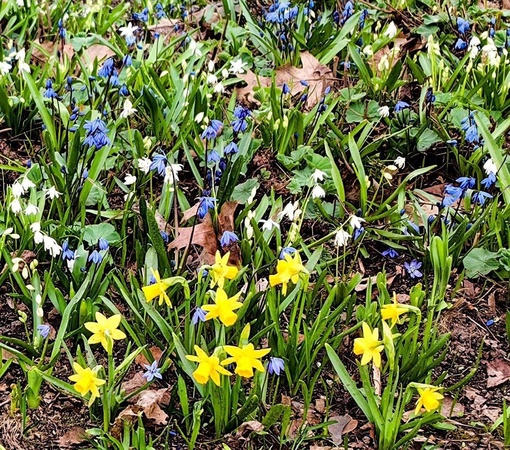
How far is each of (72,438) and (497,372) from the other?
154cm

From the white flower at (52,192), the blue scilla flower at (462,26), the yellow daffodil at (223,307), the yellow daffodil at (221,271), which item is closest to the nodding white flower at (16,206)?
the white flower at (52,192)

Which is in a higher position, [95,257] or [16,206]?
[16,206]

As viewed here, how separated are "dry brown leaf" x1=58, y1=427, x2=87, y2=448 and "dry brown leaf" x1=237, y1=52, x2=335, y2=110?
214cm

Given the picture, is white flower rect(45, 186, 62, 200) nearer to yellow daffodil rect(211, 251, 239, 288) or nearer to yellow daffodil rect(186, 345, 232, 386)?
yellow daffodil rect(211, 251, 239, 288)

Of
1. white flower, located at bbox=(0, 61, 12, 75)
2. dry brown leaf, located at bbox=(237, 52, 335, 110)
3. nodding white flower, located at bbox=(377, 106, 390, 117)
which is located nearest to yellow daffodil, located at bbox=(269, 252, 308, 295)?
nodding white flower, located at bbox=(377, 106, 390, 117)

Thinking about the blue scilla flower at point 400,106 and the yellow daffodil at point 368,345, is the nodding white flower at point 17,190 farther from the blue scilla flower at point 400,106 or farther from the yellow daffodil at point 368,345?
the blue scilla flower at point 400,106

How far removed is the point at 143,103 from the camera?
3.94 m

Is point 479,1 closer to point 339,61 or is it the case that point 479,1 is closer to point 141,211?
point 339,61

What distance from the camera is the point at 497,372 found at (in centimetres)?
295

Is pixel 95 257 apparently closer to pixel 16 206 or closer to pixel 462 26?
pixel 16 206

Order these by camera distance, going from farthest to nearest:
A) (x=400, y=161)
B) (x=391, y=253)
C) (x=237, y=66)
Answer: (x=237, y=66)
(x=400, y=161)
(x=391, y=253)

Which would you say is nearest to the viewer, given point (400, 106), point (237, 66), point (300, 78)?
point (400, 106)

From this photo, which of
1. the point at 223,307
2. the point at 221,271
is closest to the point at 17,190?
the point at 221,271

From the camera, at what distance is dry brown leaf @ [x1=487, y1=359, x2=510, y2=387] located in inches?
114
